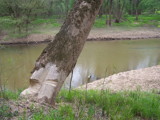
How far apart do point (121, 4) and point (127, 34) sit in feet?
34.5

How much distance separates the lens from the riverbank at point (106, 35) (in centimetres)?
2511

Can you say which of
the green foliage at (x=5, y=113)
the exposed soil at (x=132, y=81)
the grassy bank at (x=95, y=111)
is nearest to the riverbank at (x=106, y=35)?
the exposed soil at (x=132, y=81)

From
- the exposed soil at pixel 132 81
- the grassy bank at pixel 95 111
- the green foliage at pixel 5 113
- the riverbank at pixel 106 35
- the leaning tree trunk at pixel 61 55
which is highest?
the leaning tree trunk at pixel 61 55

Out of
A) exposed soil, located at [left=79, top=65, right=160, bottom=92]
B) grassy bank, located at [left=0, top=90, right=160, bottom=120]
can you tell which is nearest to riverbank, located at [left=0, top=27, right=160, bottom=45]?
exposed soil, located at [left=79, top=65, right=160, bottom=92]

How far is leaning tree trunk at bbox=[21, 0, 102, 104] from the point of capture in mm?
3184

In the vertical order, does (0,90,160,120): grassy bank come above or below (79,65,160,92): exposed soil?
above

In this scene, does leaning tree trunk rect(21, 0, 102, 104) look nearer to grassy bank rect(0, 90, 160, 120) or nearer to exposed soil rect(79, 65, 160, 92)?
grassy bank rect(0, 90, 160, 120)

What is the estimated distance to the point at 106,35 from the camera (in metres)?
27.9

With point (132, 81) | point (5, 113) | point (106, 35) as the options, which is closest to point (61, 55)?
point (5, 113)

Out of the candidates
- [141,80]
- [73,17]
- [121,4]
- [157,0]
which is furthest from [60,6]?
[73,17]

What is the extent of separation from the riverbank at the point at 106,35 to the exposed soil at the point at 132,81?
627 inches

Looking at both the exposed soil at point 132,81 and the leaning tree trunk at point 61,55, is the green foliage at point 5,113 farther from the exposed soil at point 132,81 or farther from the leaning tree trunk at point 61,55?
the exposed soil at point 132,81

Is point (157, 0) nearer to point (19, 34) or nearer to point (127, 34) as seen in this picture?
point (127, 34)

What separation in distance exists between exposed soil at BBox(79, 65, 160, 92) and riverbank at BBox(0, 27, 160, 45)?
15.9 meters
